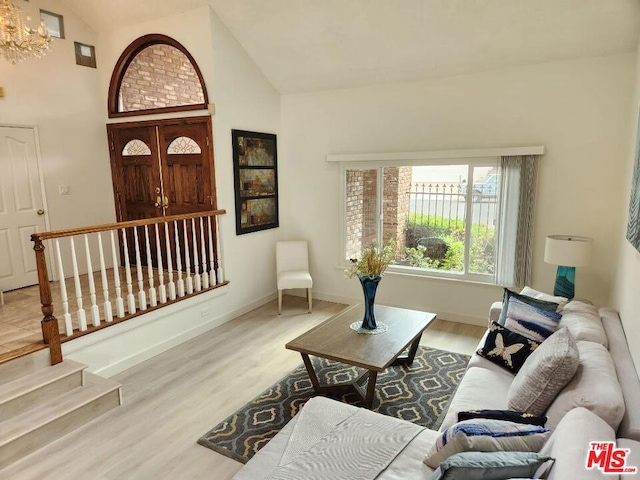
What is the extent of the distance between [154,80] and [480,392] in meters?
5.04

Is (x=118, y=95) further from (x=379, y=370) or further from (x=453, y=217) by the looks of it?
(x=379, y=370)

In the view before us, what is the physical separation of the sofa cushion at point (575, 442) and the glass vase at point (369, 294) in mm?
1668

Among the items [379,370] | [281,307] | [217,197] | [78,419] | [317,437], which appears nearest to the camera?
[317,437]

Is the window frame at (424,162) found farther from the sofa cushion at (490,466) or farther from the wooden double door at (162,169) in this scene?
the sofa cushion at (490,466)

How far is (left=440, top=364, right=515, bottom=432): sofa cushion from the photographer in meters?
2.23

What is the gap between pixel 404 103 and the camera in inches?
187

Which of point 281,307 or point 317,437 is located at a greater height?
point 317,437

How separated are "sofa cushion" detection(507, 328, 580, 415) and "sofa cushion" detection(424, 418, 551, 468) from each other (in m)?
0.31

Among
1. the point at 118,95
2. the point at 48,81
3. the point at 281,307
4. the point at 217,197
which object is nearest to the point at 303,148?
the point at 217,197

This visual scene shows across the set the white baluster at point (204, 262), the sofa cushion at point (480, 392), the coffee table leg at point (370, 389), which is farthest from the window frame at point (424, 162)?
the coffee table leg at point (370, 389)

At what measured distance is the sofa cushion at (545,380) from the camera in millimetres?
2016

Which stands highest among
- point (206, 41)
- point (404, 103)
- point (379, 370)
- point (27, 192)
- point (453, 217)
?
point (206, 41)

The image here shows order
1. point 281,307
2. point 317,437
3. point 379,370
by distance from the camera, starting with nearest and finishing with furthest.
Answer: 1. point 317,437
2. point 379,370
3. point 281,307

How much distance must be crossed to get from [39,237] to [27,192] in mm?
2200
